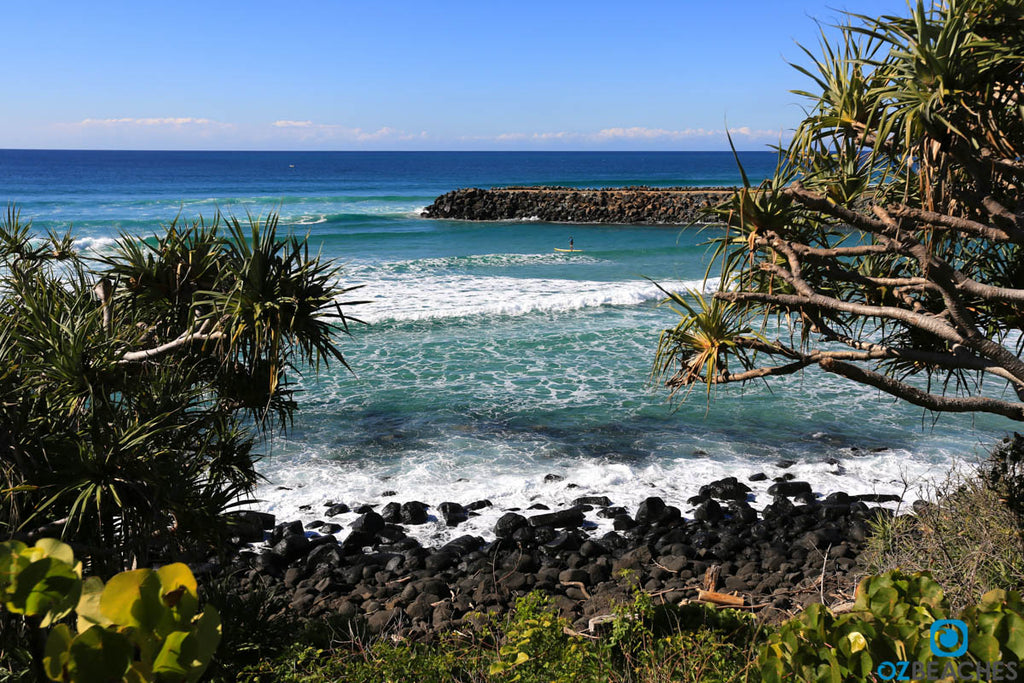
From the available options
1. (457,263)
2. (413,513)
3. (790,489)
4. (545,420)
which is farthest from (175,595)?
(457,263)

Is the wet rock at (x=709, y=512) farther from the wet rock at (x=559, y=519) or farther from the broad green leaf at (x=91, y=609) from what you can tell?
the broad green leaf at (x=91, y=609)

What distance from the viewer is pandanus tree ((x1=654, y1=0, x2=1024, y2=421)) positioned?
18.7 feet

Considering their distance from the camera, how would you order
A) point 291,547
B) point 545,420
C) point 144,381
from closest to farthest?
point 144,381 → point 291,547 → point 545,420

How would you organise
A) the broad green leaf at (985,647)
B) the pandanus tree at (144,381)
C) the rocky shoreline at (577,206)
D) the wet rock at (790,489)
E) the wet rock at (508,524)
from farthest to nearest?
the rocky shoreline at (577,206) < the wet rock at (790,489) < the wet rock at (508,524) < the pandanus tree at (144,381) < the broad green leaf at (985,647)

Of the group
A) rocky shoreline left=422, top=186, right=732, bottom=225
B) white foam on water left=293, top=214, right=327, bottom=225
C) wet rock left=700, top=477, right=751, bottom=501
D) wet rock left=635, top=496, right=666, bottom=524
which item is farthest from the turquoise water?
rocky shoreline left=422, top=186, right=732, bottom=225

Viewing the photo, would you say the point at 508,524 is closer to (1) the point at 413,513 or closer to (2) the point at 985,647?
(1) the point at 413,513

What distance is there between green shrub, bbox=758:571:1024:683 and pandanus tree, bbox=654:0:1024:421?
287 cm

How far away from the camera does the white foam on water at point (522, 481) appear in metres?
10.7

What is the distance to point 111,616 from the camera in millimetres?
1729

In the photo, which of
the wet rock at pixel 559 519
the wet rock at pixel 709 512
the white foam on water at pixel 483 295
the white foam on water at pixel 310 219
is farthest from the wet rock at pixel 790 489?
the white foam on water at pixel 310 219

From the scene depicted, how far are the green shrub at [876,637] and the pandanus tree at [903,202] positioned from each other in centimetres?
287

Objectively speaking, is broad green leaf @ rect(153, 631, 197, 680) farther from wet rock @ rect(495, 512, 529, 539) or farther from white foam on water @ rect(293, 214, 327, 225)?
white foam on water @ rect(293, 214, 327, 225)

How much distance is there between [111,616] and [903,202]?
6281 mm

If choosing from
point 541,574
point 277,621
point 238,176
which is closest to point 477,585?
point 541,574
